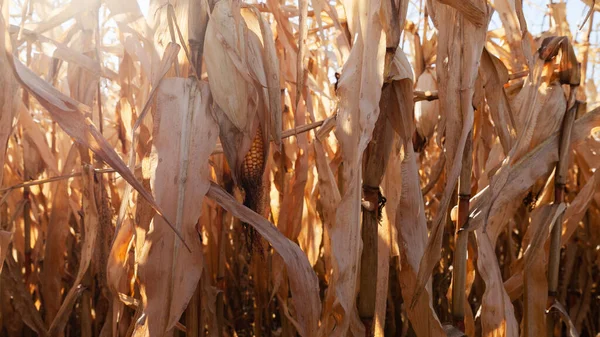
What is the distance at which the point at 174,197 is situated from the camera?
682 mm

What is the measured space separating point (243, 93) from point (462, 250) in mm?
399

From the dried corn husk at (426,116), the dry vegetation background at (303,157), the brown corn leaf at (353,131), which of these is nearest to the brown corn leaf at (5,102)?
the dry vegetation background at (303,157)

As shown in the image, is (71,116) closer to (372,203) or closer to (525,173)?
(372,203)

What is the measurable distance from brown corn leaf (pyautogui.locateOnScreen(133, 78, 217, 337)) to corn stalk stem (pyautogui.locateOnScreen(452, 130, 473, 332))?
38cm

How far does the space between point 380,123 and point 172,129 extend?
284mm

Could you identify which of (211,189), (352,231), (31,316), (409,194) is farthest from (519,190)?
(31,316)

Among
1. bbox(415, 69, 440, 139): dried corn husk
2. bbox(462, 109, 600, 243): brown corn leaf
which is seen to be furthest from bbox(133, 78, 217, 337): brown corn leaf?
bbox(415, 69, 440, 139): dried corn husk

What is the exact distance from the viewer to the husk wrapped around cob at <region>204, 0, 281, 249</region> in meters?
0.71

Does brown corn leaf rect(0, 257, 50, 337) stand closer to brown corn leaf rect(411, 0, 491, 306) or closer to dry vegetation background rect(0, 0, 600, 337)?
dry vegetation background rect(0, 0, 600, 337)

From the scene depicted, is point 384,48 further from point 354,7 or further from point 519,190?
point 519,190

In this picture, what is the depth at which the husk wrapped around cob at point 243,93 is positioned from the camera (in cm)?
71

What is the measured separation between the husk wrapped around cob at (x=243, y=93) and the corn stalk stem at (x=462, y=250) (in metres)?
0.30

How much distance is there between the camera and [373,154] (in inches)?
30.9

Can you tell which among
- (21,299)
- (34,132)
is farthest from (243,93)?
(21,299)
